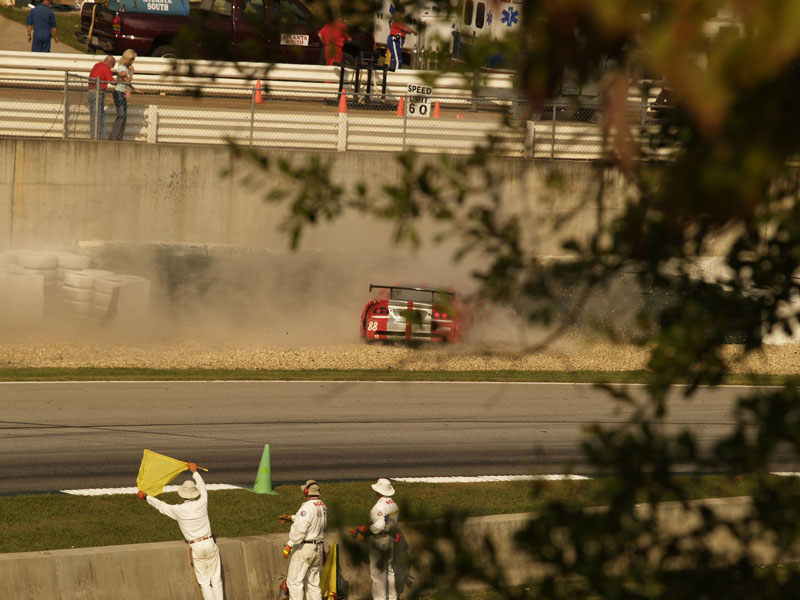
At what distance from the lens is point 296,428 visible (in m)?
18.2

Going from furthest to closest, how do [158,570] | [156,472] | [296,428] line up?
[296,428] → [156,472] → [158,570]

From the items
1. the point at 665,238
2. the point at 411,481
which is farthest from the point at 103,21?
the point at 665,238

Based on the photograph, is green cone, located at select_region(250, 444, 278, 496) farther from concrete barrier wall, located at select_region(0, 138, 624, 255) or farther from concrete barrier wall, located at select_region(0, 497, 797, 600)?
concrete barrier wall, located at select_region(0, 138, 624, 255)

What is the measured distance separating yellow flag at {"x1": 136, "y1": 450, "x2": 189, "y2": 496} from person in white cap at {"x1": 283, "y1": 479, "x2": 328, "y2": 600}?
1.68 m

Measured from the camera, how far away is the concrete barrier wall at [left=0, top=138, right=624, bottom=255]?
2523 cm

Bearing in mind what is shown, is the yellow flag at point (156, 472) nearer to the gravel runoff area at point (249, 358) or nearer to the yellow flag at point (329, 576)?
the yellow flag at point (329, 576)

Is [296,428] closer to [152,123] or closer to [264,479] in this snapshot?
[264,479]

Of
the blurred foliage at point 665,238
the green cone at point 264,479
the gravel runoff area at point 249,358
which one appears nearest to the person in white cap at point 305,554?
the green cone at point 264,479

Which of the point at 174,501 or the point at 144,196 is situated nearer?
the point at 174,501

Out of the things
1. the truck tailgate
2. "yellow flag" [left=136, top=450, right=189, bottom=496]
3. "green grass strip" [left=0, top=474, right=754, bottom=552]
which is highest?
the truck tailgate

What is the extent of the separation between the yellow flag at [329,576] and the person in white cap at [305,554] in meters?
0.07

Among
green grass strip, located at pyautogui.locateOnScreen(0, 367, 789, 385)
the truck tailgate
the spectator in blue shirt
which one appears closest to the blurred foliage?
green grass strip, located at pyautogui.locateOnScreen(0, 367, 789, 385)

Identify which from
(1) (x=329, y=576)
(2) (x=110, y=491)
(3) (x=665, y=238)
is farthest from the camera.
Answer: (2) (x=110, y=491)

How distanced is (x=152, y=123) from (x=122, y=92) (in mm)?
1364
